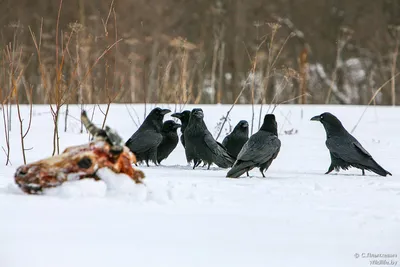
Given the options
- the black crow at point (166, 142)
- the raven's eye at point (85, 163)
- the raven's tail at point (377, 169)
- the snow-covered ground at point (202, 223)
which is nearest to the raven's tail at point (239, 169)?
the snow-covered ground at point (202, 223)

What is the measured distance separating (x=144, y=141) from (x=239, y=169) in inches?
66.5

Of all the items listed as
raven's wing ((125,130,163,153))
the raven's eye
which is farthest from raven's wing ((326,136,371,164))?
the raven's eye

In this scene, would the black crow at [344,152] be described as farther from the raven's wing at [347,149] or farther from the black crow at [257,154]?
the black crow at [257,154]

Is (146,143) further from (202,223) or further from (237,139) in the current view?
(202,223)

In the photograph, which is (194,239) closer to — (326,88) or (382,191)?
(382,191)

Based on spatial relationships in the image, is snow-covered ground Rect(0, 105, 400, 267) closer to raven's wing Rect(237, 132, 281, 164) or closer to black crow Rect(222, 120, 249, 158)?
raven's wing Rect(237, 132, 281, 164)

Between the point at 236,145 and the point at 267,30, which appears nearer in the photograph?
the point at 236,145

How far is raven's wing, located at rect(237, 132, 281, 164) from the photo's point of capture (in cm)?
584

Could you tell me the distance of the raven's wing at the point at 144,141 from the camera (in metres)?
7.07

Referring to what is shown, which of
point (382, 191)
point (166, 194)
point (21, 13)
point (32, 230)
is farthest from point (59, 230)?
point (21, 13)

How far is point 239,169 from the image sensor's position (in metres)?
5.71

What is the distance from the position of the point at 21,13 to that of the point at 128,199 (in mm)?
15995

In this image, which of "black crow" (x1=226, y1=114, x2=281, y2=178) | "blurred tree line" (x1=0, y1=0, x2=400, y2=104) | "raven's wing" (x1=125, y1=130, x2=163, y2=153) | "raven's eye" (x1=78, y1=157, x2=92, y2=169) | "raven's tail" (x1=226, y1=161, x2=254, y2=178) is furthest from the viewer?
"blurred tree line" (x1=0, y1=0, x2=400, y2=104)

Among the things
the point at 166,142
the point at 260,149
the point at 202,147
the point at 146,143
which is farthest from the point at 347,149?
the point at 166,142
